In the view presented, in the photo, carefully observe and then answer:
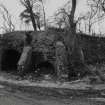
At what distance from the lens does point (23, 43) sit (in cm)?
3008

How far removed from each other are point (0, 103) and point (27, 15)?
97.8 ft

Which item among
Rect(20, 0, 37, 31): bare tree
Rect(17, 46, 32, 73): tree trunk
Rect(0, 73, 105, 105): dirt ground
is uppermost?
Rect(20, 0, 37, 31): bare tree

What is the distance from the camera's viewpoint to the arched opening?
1238 inches

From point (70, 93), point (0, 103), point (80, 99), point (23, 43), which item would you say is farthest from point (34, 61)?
point (0, 103)

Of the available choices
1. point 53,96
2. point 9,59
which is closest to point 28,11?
point 9,59

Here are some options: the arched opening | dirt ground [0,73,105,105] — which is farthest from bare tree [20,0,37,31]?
dirt ground [0,73,105,105]

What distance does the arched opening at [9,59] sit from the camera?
103 feet

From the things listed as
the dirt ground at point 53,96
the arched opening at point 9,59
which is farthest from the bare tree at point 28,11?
the dirt ground at point 53,96

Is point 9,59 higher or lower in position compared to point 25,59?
lower

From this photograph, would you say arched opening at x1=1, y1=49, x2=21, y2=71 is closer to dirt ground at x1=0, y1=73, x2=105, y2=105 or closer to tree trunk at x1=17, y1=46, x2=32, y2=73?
tree trunk at x1=17, y1=46, x2=32, y2=73

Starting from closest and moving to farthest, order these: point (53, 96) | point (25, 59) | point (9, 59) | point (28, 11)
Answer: point (53, 96)
point (25, 59)
point (9, 59)
point (28, 11)

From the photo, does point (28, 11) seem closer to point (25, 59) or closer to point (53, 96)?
point (25, 59)

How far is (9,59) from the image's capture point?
3253cm

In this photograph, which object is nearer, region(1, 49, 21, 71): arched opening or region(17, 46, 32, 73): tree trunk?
region(17, 46, 32, 73): tree trunk
